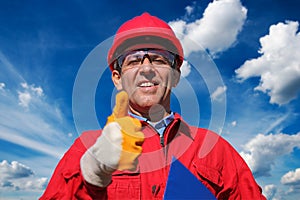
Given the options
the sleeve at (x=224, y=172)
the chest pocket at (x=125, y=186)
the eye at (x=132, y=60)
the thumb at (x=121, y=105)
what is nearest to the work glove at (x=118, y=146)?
the thumb at (x=121, y=105)

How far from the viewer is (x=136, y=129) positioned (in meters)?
2.06

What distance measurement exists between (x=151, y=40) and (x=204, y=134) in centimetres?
120

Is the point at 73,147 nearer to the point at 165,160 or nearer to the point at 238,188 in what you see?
the point at 165,160

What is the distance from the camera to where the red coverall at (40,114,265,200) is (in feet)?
8.69

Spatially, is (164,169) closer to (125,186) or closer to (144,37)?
(125,186)

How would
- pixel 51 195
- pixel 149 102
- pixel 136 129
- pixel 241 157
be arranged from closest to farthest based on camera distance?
1. pixel 136 129
2. pixel 51 195
3. pixel 149 102
4. pixel 241 157

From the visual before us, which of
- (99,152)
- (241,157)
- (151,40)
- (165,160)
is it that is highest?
(151,40)

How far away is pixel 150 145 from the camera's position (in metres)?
3.00

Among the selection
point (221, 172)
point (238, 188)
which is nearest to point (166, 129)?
point (221, 172)

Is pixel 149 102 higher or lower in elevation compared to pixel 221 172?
higher

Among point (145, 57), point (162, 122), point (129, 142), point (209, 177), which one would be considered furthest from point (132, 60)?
point (129, 142)

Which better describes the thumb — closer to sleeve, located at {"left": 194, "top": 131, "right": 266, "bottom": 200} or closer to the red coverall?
the red coverall

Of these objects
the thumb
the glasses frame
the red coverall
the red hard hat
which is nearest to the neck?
the red coverall

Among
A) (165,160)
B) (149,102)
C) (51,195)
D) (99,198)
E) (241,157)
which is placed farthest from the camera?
(241,157)
